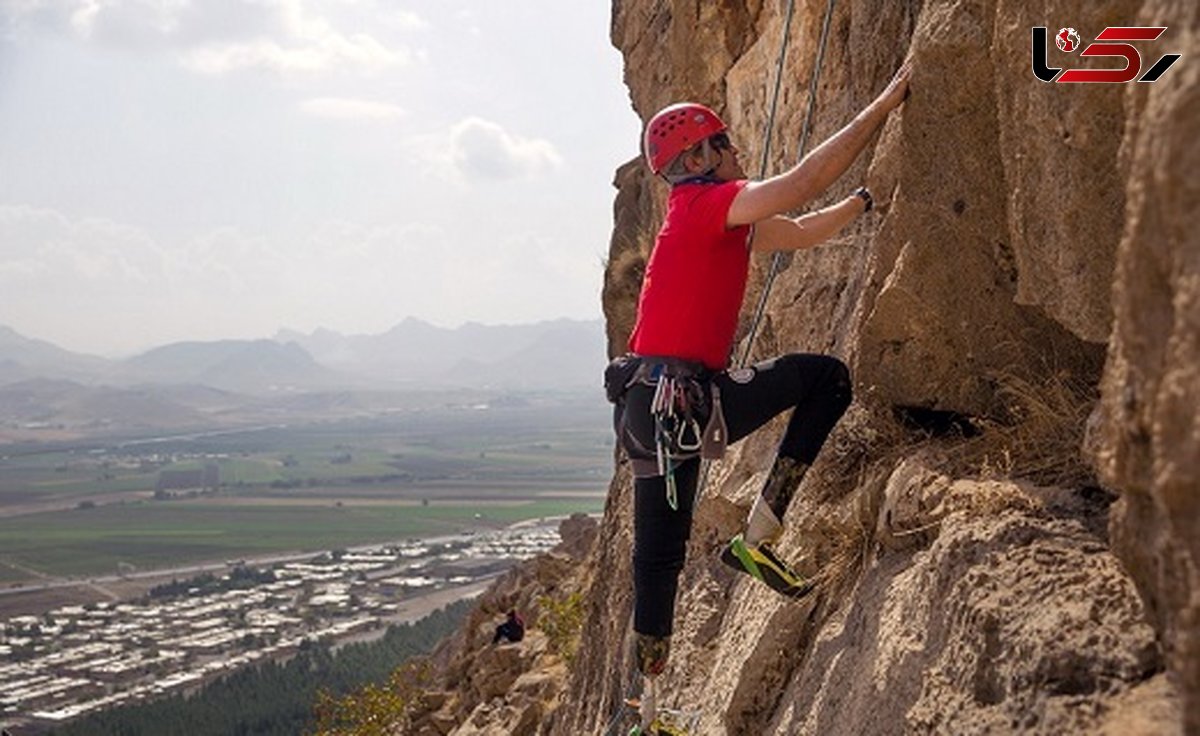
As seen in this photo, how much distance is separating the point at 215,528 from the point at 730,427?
147 m

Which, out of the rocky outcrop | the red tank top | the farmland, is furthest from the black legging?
the farmland

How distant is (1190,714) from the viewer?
6.47 feet

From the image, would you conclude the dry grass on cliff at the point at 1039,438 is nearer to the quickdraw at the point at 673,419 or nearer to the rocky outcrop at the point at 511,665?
the quickdraw at the point at 673,419

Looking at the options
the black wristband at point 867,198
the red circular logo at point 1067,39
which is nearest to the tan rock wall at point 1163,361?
the red circular logo at point 1067,39

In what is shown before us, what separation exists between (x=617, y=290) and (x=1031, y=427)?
40.2ft

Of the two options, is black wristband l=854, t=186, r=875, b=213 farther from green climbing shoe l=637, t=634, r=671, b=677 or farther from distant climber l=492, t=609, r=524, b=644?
distant climber l=492, t=609, r=524, b=644

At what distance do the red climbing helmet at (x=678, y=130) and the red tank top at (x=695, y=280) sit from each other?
15cm

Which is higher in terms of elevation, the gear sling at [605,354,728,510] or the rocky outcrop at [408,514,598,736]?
the gear sling at [605,354,728,510]

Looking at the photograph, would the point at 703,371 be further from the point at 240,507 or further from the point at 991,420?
the point at 240,507

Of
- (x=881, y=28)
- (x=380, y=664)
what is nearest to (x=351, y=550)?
(x=380, y=664)

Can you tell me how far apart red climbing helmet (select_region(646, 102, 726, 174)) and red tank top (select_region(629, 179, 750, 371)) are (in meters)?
0.15

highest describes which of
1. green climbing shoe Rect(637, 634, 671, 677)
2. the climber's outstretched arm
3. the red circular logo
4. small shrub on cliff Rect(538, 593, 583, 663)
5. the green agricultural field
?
the red circular logo

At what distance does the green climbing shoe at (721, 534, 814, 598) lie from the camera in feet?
14.4

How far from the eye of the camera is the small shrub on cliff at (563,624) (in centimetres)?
1605
